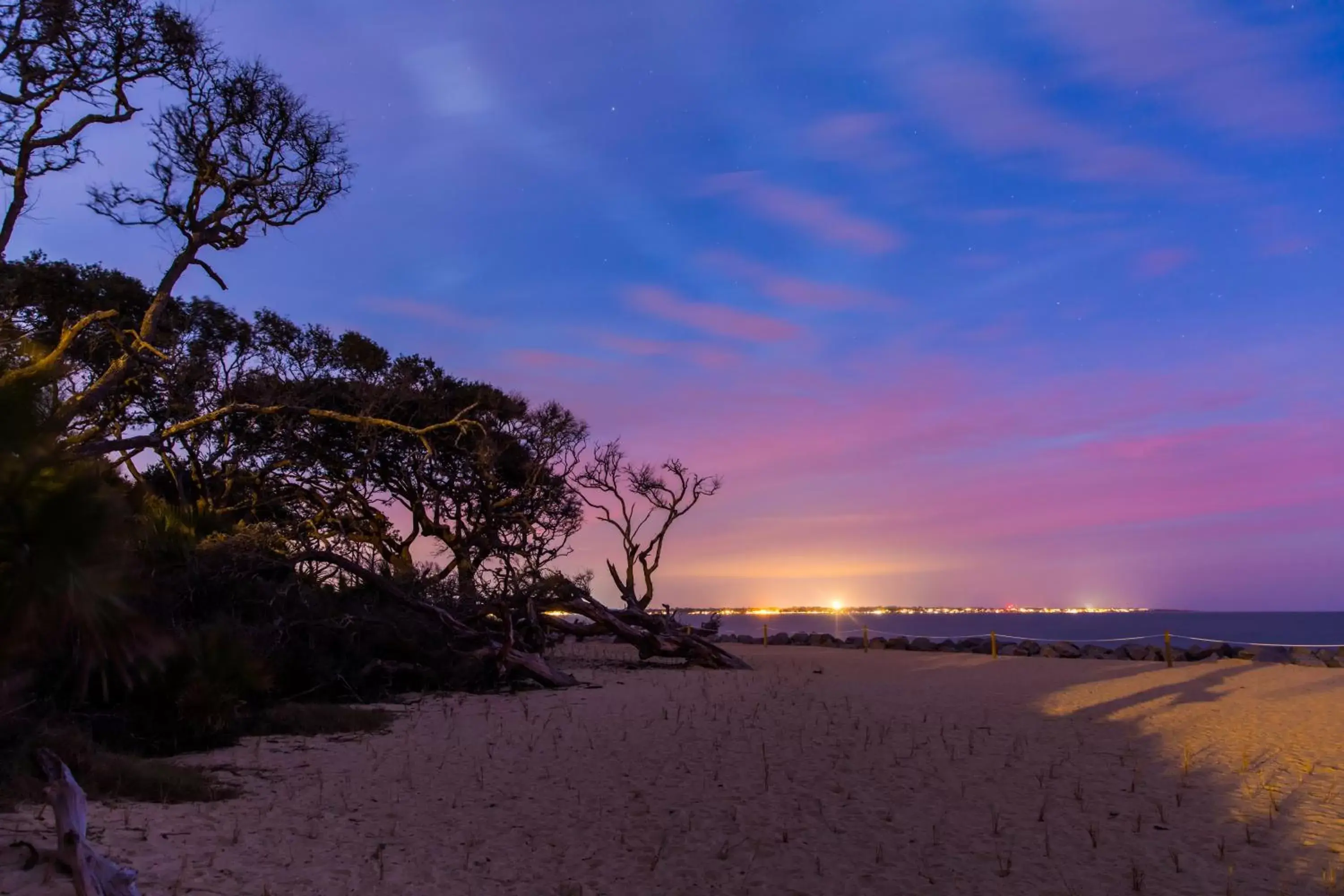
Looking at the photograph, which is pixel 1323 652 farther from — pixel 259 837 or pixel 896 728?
pixel 259 837

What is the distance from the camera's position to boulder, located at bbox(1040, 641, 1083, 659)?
25.4 m

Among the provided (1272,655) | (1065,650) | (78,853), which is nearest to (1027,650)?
(1065,650)

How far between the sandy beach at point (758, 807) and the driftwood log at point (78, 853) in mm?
219

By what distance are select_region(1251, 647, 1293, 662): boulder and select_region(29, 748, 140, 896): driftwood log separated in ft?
87.2

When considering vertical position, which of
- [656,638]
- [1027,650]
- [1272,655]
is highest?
[656,638]

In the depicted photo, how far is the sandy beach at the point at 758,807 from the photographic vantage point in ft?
18.2

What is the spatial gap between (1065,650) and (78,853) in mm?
26816

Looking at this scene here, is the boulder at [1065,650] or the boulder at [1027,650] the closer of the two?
the boulder at [1065,650]

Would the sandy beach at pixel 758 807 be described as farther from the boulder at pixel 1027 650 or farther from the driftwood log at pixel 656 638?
the boulder at pixel 1027 650

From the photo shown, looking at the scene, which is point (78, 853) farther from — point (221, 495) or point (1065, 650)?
point (1065, 650)

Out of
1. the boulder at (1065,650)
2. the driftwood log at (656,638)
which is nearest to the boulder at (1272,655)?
the boulder at (1065,650)

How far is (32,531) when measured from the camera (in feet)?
13.3

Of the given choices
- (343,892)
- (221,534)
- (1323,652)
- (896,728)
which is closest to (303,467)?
(221,534)

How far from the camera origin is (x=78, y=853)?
4250mm
